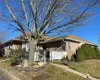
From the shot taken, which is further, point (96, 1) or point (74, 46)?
point (74, 46)

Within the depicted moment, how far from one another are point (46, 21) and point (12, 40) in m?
14.7

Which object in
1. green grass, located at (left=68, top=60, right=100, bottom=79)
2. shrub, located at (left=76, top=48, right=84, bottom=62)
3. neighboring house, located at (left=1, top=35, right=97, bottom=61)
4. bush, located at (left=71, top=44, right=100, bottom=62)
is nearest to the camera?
green grass, located at (left=68, top=60, right=100, bottom=79)

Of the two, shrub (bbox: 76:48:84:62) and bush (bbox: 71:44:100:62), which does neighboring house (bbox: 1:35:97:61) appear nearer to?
bush (bbox: 71:44:100:62)

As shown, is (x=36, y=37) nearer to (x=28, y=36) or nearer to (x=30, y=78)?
(x=28, y=36)

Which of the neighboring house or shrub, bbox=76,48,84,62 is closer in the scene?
shrub, bbox=76,48,84,62

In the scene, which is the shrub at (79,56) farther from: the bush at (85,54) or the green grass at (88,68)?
the green grass at (88,68)

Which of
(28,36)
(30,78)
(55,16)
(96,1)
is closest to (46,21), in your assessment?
(55,16)

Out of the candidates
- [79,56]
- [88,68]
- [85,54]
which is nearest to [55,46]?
[85,54]

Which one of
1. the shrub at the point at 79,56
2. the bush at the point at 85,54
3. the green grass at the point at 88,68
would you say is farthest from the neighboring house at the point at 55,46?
the green grass at the point at 88,68

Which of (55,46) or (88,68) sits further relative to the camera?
(55,46)

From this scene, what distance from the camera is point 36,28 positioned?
17.8m

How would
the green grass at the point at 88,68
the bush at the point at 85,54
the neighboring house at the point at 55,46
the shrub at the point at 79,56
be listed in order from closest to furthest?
the green grass at the point at 88,68 → the shrub at the point at 79,56 → the bush at the point at 85,54 → the neighboring house at the point at 55,46

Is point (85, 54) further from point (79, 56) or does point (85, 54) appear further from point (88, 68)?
point (88, 68)

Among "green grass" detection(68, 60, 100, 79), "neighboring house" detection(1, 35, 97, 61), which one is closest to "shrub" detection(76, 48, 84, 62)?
"neighboring house" detection(1, 35, 97, 61)
